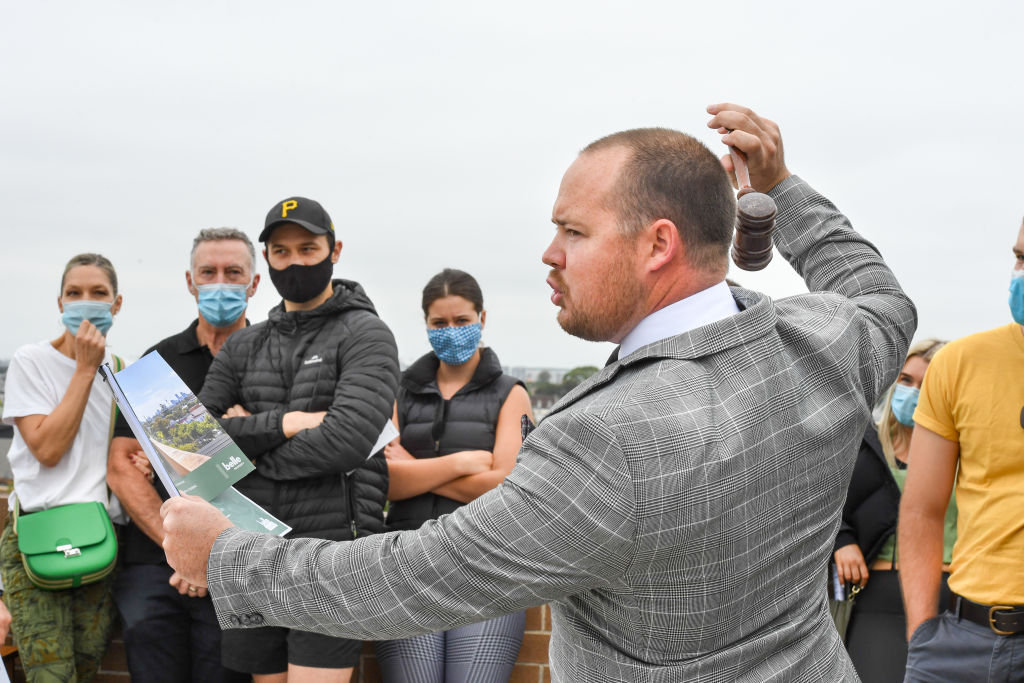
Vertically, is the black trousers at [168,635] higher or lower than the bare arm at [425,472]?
lower

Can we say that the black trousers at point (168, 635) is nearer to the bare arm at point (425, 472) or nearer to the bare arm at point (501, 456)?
the bare arm at point (425, 472)

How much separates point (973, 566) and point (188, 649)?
10.5ft

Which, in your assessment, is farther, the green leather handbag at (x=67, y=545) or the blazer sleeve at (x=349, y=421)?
the green leather handbag at (x=67, y=545)

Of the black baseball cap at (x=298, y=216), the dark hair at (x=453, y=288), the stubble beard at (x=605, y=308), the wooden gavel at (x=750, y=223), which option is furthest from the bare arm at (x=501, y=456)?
the stubble beard at (x=605, y=308)

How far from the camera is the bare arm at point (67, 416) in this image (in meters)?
4.08

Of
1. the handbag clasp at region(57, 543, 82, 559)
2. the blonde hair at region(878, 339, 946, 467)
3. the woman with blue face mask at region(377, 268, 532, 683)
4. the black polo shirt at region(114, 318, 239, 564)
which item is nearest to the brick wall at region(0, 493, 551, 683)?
the woman with blue face mask at region(377, 268, 532, 683)

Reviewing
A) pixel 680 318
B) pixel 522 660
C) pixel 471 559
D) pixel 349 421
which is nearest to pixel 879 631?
pixel 522 660

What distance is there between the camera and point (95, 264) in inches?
180

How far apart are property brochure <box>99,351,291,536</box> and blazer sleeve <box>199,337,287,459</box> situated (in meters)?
0.70

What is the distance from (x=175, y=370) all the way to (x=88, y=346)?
387 mm

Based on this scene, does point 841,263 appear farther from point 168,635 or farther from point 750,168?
point 168,635

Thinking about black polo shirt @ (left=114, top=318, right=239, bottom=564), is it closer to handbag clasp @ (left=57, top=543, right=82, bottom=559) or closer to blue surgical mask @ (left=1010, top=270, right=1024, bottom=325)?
handbag clasp @ (left=57, top=543, right=82, bottom=559)

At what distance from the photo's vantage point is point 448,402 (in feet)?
14.7

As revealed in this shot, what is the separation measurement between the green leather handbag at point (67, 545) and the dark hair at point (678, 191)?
315 centimetres
